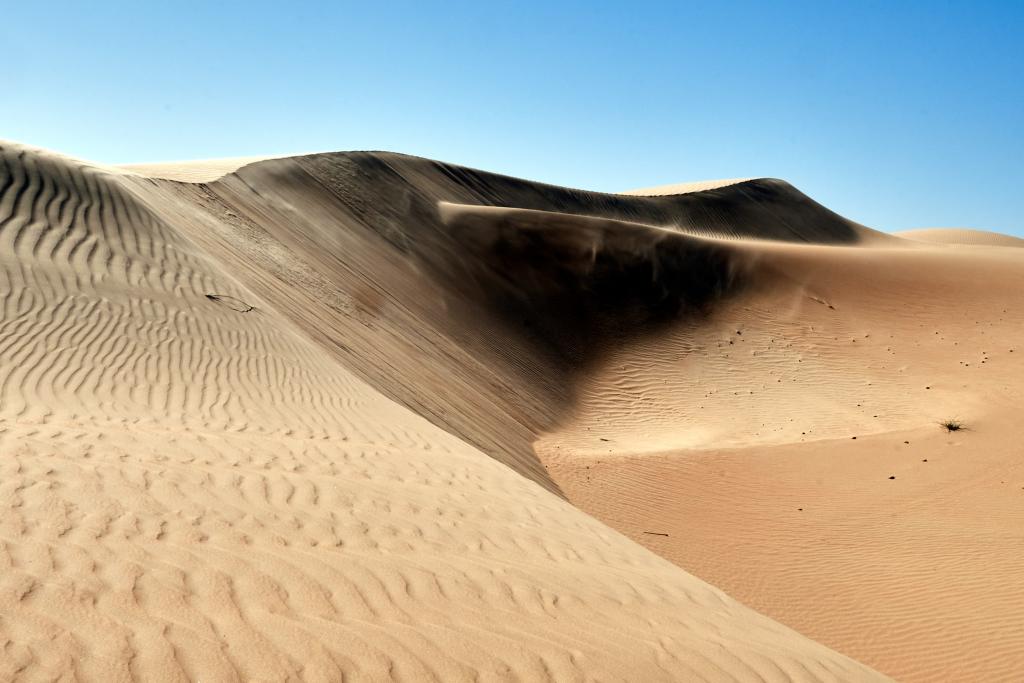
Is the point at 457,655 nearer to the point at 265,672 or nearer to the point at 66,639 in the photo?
the point at 265,672

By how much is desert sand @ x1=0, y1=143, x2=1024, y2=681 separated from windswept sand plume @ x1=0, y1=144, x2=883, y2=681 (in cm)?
3

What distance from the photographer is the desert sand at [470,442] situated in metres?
3.41

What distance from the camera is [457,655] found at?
3.18 m

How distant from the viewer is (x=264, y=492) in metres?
4.99

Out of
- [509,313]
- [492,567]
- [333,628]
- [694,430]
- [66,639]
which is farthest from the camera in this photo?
[509,313]

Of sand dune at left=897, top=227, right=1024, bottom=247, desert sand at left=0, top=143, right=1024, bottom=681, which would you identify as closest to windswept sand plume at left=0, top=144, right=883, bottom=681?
desert sand at left=0, top=143, right=1024, bottom=681

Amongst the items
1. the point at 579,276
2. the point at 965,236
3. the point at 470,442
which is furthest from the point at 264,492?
the point at 965,236

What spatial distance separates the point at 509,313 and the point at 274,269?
23.8ft

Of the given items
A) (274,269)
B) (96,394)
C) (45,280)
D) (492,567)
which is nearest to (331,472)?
(492,567)

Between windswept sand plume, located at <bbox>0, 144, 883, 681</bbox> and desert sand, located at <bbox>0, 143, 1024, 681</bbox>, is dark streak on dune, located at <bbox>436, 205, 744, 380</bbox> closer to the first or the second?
desert sand, located at <bbox>0, 143, 1024, 681</bbox>

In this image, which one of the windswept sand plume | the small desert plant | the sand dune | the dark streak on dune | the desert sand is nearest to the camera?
the windswept sand plume

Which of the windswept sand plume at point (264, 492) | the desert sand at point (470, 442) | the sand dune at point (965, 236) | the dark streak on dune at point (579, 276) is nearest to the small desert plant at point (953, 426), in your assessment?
the desert sand at point (470, 442)

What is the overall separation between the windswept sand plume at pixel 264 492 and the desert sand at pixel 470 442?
0.10 ft

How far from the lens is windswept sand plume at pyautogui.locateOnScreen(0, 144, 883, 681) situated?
3.07 metres
